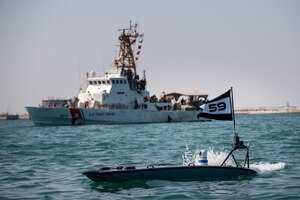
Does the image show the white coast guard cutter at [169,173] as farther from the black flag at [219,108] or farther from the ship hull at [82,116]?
the ship hull at [82,116]

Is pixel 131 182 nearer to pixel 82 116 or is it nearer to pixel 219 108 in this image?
pixel 219 108

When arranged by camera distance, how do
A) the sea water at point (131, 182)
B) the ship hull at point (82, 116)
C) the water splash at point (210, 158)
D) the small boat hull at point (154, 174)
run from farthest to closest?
the ship hull at point (82, 116) < the water splash at point (210, 158) < the small boat hull at point (154, 174) < the sea water at point (131, 182)

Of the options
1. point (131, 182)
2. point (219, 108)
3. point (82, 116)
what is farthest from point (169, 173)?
point (82, 116)

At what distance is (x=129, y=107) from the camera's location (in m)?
62.7

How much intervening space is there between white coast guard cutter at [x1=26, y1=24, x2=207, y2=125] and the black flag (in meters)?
41.3

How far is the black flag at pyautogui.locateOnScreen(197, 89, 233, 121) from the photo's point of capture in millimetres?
15836

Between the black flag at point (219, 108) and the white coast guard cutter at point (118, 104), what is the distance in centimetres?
4125

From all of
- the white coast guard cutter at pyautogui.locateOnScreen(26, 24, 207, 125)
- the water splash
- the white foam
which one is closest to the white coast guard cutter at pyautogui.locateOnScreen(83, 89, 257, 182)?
the water splash

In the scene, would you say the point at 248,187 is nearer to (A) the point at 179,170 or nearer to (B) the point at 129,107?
(A) the point at 179,170

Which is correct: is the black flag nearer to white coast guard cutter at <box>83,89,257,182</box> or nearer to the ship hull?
white coast guard cutter at <box>83,89,257,182</box>

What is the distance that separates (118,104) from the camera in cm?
6103

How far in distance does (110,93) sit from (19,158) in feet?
122

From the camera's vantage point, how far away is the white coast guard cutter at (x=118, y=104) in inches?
2224

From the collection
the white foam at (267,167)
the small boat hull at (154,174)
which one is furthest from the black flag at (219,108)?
the white foam at (267,167)
